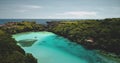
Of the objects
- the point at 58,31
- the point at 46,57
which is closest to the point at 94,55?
the point at 46,57

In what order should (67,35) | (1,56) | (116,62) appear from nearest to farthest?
1. (1,56)
2. (116,62)
3. (67,35)

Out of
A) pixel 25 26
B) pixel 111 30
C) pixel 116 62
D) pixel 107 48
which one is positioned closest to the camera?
pixel 116 62

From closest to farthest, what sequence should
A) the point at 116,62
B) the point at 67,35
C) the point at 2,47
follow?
the point at 2,47, the point at 116,62, the point at 67,35

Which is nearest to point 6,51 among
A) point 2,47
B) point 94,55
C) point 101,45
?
point 2,47

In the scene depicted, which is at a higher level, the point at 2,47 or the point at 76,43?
the point at 2,47

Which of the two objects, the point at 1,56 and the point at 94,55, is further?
the point at 94,55

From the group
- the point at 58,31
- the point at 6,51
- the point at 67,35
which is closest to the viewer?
the point at 6,51

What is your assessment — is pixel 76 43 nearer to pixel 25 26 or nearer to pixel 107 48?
pixel 107 48

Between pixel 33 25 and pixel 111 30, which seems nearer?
pixel 111 30

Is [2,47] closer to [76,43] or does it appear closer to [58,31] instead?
[76,43]
